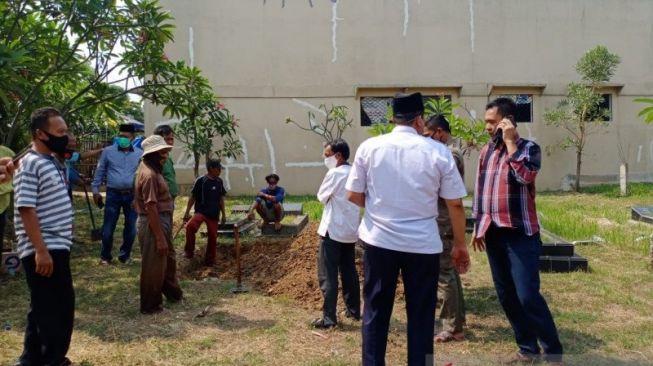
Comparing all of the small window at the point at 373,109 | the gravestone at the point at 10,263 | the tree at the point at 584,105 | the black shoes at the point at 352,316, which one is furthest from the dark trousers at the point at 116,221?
the tree at the point at 584,105

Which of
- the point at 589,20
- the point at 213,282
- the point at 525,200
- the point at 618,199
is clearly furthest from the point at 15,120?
the point at 589,20

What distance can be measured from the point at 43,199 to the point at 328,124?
13.2m

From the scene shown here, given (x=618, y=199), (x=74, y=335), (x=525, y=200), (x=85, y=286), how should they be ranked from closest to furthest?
1. (x=525, y=200)
2. (x=74, y=335)
3. (x=85, y=286)
4. (x=618, y=199)

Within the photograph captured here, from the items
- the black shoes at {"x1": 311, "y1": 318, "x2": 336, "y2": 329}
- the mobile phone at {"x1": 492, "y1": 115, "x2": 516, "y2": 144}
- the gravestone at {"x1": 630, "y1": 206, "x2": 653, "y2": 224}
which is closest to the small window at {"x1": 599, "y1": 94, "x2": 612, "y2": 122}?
the gravestone at {"x1": 630, "y1": 206, "x2": 653, "y2": 224}

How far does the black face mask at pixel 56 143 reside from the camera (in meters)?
3.75

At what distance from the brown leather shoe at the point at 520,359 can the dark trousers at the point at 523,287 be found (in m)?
0.04

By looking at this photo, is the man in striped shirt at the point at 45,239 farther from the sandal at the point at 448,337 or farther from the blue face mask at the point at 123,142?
the blue face mask at the point at 123,142

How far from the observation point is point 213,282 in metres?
6.66

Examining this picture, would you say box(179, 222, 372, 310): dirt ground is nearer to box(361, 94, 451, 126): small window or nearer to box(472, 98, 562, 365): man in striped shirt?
box(472, 98, 562, 365): man in striped shirt

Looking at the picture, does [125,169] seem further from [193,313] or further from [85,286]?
[193,313]

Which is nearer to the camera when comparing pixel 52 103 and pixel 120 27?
pixel 120 27

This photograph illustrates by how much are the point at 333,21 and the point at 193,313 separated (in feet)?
42.0

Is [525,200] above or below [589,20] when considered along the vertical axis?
below

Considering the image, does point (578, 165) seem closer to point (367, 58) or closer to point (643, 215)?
point (643, 215)
